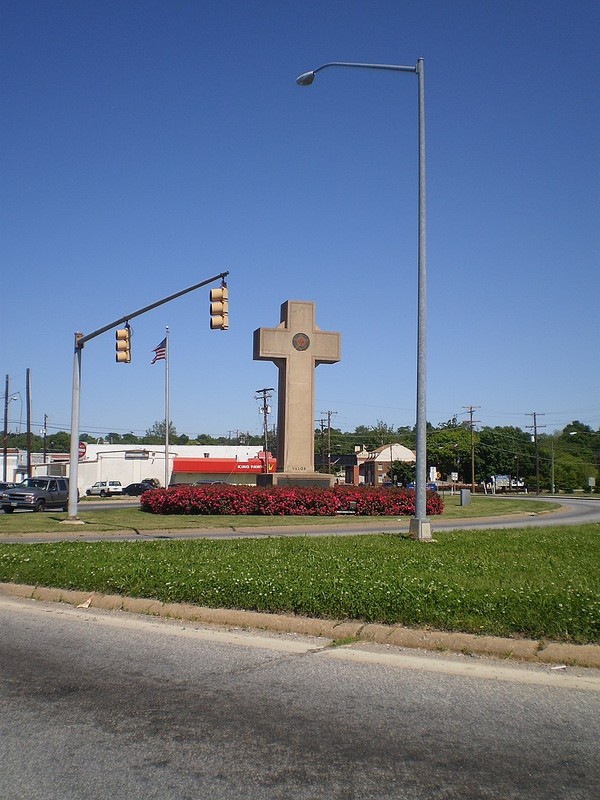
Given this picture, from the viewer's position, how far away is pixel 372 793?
4.41 m

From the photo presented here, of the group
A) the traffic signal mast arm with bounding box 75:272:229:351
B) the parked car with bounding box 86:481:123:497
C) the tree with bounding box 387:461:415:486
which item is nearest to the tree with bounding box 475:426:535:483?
the tree with bounding box 387:461:415:486

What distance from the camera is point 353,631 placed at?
8.02m

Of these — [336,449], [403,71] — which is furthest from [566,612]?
[336,449]

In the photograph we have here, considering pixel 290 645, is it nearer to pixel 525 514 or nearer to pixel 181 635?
pixel 181 635

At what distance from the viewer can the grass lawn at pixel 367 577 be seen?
25.9ft

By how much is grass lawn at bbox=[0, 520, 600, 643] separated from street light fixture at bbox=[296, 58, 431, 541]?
0.84 m

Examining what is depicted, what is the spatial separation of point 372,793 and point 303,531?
63.2ft

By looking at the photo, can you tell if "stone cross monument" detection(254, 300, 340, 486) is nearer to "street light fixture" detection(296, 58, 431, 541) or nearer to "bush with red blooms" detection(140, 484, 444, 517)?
"bush with red blooms" detection(140, 484, 444, 517)

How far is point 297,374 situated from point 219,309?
11.9 m

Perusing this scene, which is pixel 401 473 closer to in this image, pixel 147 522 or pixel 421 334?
pixel 147 522

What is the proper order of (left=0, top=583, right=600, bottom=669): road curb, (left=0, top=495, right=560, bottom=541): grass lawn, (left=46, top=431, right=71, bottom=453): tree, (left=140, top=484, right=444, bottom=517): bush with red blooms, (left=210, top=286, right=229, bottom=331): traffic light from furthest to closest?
1. (left=46, top=431, right=71, bottom=453): tree
2. (left=140, top=484, right=444, bottom=517): bush with red blooms
3. (left=0, top=495, right=560, bottom=541): grass lawn
4. (left=210, top=286, right=229, bottom=331): traffic light
5. (left=0, top=583, right=600, bottom=669): road curb

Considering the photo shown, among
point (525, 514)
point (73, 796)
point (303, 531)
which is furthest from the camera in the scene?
point (525, 514)

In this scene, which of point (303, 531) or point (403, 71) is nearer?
point (403, 71)

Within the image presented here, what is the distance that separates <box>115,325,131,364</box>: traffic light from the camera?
2150 centimetres
